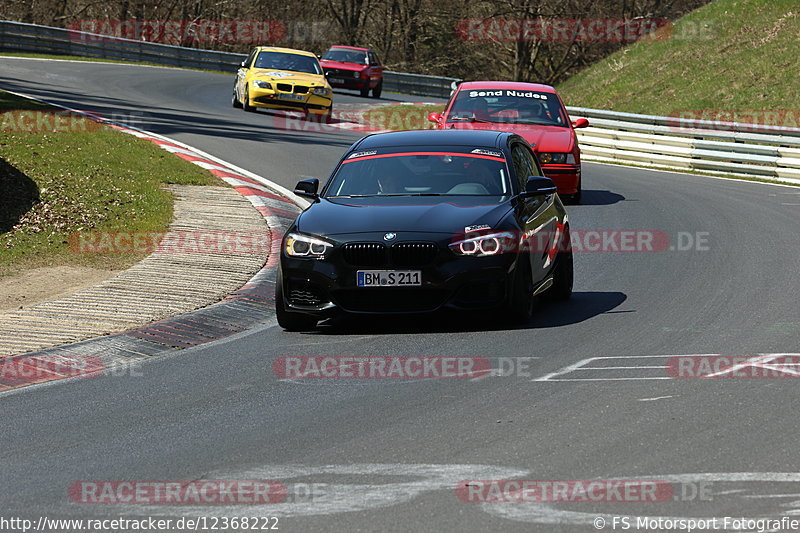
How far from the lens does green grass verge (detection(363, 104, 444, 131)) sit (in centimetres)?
3278

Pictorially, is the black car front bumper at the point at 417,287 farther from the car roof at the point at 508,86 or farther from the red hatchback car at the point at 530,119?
the car roof at the point at 508,86

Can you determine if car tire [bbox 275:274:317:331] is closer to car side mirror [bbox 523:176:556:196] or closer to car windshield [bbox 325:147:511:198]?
car windshield [bbox 325:147:511:198]

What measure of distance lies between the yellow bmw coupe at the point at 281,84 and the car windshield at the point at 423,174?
1972cm

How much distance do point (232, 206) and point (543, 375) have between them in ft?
29.8

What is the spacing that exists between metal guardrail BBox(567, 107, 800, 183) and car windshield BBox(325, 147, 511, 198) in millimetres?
14807

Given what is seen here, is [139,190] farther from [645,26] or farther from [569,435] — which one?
[645,26]

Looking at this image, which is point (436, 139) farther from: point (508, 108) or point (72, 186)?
point (508, 108)

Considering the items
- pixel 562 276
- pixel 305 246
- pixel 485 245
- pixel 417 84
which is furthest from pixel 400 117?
pixel 485 245

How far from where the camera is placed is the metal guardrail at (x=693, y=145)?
2478 cm

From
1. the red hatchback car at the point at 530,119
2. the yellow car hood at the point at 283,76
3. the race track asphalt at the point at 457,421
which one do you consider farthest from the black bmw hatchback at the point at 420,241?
the yellow car hood at the point at 283,76

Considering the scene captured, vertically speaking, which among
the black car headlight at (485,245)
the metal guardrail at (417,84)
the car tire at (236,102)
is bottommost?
the metal guardrail at (417,84)

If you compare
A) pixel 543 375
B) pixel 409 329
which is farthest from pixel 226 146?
pixel 543 375

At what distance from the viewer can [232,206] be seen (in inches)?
659

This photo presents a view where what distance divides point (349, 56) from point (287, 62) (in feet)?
39.1
